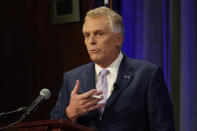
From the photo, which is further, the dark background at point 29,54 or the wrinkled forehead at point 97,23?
the dark background at point 29,54

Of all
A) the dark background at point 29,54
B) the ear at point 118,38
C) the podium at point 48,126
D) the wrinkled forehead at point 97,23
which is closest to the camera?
the podium at point 48,126

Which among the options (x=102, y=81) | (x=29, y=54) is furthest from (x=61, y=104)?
(x=29, y=54)

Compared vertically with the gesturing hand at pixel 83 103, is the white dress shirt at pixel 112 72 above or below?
above

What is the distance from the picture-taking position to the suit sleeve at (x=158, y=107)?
6.68 ft

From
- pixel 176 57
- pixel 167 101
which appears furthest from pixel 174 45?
pixel 167 101

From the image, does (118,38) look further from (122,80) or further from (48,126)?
(48,126)

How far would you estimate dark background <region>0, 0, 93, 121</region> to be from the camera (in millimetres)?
3814

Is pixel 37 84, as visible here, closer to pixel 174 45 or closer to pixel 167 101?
pixel 174 45

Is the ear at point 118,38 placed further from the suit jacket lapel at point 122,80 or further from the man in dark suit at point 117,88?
the suit jacket lapel at point 122,80

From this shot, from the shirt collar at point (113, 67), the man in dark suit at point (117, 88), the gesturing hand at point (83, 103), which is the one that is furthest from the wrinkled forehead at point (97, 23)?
the gesturing hand at point (83, 103)

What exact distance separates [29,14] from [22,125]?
9.03 feet

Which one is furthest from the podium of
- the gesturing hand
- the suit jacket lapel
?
the suit jacket lapel

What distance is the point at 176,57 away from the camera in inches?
105

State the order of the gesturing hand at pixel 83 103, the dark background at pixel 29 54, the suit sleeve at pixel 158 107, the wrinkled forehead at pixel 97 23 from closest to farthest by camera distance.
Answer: the gesturing hand at pixel 83 103, the suit sleeve at pixel 158 107, the wrinkled forehead at pixel 97 23, the dark background at pixel 29 54
